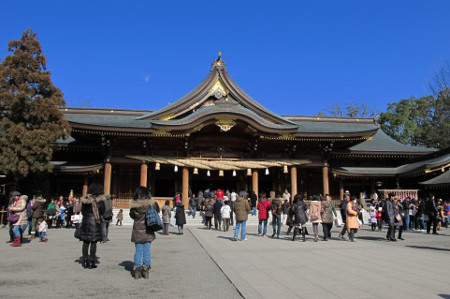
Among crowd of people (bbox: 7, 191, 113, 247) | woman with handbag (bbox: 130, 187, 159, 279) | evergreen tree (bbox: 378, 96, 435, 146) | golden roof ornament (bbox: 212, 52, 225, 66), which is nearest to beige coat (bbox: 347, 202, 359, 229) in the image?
crowd of people (bbox: 7, 191, 113, 247)

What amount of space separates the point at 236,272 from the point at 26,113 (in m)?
15.7

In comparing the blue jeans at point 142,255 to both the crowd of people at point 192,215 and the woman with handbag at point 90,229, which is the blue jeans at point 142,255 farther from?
the woman with handbag at point 90,229

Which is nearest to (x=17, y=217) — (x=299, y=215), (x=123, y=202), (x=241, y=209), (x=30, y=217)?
(x=30, y=217)

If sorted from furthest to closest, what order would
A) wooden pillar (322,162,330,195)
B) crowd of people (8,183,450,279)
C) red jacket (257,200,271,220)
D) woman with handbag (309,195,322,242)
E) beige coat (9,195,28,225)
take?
wooden pillar (322,162,330,195) → red jacket (257,200,271,220) → woman with handbag (309,195,322,242) → beige coat (9,195,28,225) → crowd of people (8,183,450,279)

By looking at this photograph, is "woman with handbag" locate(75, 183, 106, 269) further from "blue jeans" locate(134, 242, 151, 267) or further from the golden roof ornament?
the golden roof ornament

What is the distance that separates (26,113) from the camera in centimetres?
1783

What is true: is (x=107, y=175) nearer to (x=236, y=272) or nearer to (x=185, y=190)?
(x=185, y=190)

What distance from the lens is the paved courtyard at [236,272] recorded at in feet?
17.3

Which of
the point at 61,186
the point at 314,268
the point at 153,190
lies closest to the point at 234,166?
the point at 153,190

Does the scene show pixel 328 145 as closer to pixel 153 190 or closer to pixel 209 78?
pixel 209 78

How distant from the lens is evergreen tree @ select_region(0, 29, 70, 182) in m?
17.0

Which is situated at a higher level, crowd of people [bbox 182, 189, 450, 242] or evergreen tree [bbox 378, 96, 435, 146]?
evergreen tree [bbox 378, 96, 435, 146]

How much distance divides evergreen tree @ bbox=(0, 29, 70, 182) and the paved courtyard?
315 inches

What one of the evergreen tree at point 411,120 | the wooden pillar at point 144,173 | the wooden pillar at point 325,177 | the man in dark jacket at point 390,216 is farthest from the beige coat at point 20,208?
the evergreen tree at point 411,120
